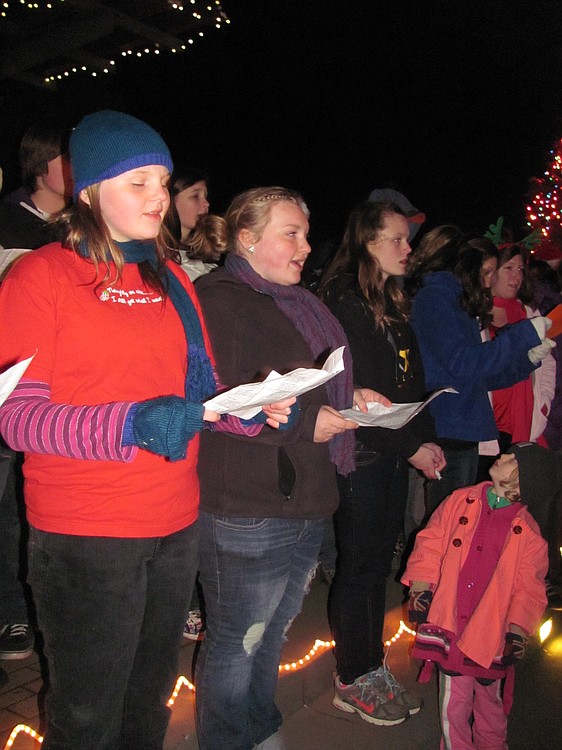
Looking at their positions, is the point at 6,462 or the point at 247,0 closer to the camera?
the point at 6,462

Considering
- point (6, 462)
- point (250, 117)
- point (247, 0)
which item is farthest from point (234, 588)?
point (250, 117)

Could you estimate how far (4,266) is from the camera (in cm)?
238

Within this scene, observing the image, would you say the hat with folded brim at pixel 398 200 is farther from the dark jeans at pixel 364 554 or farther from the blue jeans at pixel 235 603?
the blue jeans at pixel 235 603

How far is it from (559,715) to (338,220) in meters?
13.1

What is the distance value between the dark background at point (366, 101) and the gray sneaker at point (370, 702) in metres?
8.50

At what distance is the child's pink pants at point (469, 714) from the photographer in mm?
2816

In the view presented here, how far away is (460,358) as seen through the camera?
340 cm

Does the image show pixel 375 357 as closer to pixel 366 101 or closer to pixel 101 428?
pixel 101 428

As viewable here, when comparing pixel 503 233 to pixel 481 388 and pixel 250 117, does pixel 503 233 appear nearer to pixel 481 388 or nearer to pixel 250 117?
pixel 481 388

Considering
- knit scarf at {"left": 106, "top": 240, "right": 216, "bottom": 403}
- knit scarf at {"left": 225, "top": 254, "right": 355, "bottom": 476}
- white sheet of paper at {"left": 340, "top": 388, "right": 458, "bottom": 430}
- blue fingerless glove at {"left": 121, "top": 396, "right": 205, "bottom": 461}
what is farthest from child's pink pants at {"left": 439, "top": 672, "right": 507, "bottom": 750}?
blue fingerless glove at {"left": 121, "top": 396, "right": 205, "bottom": 461}

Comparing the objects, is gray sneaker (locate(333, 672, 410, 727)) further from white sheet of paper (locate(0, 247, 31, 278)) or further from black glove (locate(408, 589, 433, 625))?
white sheet of paper (locate(0, 247, 31, 278))

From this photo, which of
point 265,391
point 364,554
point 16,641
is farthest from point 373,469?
point 16,641

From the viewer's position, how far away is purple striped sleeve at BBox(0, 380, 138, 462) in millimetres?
1478

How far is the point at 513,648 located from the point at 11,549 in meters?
2.21
